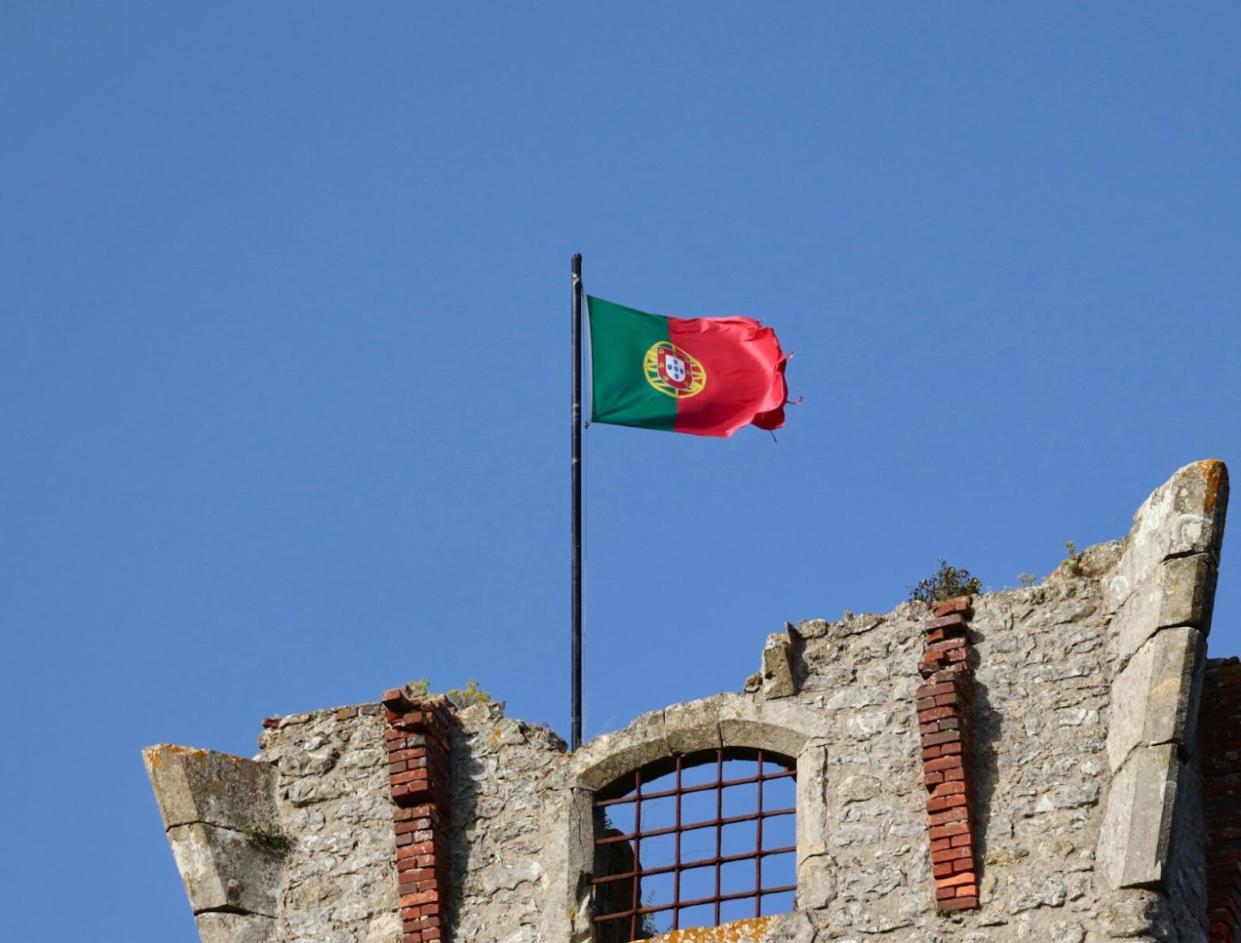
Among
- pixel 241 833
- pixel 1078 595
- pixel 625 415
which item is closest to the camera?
pixel 1078 595

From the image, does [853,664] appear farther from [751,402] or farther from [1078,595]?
[751,402]

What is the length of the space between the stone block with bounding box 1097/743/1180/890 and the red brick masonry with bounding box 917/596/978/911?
2.80ft

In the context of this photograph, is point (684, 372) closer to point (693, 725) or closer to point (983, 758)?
point (693, 725)

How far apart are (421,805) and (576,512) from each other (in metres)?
2.87

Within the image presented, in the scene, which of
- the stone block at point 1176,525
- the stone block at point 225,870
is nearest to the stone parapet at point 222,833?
the stone block at point 225,870

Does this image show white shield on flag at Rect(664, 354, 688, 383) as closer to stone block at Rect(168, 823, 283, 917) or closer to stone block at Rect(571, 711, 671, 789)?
stone block at Rect(571, 711, 671, 789)

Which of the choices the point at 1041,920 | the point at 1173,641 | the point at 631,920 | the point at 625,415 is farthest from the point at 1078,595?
the point at 625,415

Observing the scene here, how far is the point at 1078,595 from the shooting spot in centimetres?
1850

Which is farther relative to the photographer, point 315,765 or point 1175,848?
point 315,765

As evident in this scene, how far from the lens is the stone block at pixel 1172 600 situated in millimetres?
17844

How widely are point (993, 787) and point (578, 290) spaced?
643 cm

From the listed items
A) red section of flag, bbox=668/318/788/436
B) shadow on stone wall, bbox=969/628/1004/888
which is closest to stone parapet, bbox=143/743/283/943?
red section of flag, bbox=668/318/788/436

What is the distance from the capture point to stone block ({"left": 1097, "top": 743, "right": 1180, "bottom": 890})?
17141 millimetres

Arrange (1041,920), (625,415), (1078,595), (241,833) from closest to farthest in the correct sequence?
(1041,920) → (1078,595) → (241,833) → (625,415)
